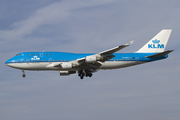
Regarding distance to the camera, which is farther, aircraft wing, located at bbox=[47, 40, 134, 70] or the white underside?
the white underside

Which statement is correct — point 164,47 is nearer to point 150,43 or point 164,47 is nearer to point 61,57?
point 150,43

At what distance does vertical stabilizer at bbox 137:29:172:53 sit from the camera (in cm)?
5257

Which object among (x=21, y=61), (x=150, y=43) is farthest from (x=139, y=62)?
(x=21, y=61)

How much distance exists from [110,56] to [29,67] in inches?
624

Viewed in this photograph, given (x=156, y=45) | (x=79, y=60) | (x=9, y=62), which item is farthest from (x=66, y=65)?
(x=156, y=45)

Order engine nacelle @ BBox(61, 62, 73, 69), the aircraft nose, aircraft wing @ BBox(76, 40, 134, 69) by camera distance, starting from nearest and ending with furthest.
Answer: aircraft wing @ BBox(76, 40, 134, 69) → engine nacelle @ BBox(61, 62, 73, 69) → the aircraft nose

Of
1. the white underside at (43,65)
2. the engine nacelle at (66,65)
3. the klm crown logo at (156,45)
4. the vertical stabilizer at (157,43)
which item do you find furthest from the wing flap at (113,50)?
the klm crown logo at (156,45)

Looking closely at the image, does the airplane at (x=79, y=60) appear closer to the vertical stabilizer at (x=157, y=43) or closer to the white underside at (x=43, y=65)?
the white underside at (x=43, y=65)

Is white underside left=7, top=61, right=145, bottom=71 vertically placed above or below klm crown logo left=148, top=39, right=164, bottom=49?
below

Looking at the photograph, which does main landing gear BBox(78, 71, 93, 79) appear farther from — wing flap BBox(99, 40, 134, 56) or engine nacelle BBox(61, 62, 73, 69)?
wing flap BBox(99, 40, 134, 56)

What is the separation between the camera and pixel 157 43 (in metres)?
53.6

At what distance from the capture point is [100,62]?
46.8 m

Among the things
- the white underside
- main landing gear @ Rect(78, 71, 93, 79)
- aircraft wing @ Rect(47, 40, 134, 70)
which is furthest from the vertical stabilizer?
main landing gear @ Rect(78, 71, 93, 79)

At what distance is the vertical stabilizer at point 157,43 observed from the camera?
52566 mm
